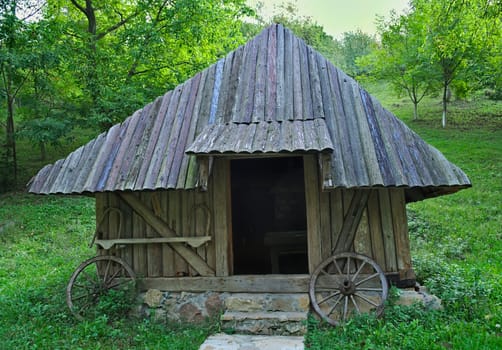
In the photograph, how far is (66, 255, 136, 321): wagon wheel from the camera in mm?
5777

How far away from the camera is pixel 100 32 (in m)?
15.3

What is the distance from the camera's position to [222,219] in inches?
229

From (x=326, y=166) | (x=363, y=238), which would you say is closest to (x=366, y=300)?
(x=363, y=238)

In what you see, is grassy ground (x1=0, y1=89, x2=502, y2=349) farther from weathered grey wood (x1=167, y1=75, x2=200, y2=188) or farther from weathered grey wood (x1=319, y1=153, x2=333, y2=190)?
weathered grey wood (x1=167, y1=75, x2=200, y2=188)

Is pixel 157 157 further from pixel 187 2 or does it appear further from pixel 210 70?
pixel 187 2

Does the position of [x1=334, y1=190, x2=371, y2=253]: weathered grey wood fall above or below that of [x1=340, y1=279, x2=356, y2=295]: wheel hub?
above

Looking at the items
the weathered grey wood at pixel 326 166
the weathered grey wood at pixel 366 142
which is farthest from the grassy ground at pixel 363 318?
the weathered grey wood at pixel 326 166

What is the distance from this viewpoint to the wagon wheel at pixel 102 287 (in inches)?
227

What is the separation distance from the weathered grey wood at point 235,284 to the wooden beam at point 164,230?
0.16 metres

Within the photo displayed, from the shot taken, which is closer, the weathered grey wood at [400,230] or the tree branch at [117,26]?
the weathered grey wood at [400,230]

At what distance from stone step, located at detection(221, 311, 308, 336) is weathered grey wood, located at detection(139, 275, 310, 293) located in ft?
1.29

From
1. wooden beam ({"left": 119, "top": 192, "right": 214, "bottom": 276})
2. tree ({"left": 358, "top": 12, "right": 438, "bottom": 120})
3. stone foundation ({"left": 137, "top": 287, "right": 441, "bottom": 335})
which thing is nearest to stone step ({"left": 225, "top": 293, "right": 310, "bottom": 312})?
stone foundation ({"left": 137, "top": 287, "right": 441, "bottom": 335})

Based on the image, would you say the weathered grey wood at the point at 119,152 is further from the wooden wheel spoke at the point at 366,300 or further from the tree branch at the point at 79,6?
the tree branch at the point at 79,6

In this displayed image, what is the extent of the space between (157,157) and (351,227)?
295cm
